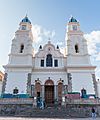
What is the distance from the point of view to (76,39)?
106 ft

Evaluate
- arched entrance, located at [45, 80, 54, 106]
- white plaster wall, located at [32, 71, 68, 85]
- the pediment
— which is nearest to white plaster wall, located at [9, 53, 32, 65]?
the pediment

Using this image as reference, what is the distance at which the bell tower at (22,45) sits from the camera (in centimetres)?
3003

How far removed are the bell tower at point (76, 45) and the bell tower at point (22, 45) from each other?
7137 millimetres

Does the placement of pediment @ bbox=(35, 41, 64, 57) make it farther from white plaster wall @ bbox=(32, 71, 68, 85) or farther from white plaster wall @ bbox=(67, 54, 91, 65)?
white plaster wall @ bbox=(32, 71, 68, 85)

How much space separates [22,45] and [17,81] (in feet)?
24.7

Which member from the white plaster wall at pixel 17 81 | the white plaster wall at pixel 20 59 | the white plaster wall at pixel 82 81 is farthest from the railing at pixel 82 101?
the white plaster wall at pixel 20 59

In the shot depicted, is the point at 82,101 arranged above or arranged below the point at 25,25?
below

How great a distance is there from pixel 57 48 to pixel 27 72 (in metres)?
7.55

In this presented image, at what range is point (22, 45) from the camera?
31984mm

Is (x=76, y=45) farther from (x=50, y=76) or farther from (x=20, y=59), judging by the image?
(x=20, y=59)

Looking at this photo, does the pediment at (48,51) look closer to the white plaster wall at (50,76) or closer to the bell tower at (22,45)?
the bell tower at (22,45)

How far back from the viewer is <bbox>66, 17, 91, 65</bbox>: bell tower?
29.9 meters

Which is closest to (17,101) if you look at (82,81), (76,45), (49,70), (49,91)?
(49,91)

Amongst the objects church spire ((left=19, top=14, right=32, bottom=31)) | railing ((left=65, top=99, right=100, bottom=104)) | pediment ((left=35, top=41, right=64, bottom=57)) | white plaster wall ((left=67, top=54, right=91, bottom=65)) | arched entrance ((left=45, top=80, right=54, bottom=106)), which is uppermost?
church spire ((left=19, top=14, right=32, bottom=31))
